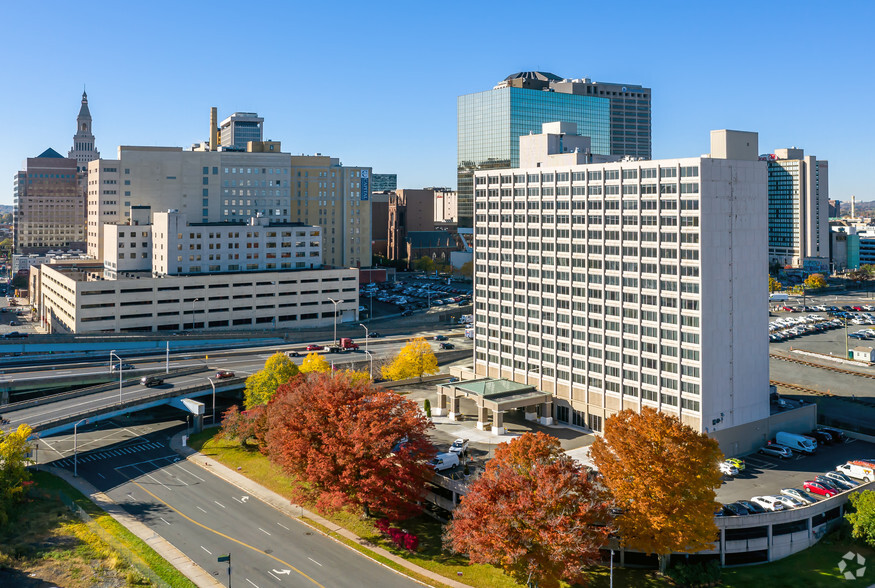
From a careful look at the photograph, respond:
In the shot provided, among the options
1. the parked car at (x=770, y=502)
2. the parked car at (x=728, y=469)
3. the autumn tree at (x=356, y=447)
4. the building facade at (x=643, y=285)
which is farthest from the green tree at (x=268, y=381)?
the parked car at (x=770, y=502)

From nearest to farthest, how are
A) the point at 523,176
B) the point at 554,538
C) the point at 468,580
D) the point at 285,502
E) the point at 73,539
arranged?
the point at 554,538 → the point at 468,580 → the point at 73,539 → the point at 285,502 → the point at 523,176

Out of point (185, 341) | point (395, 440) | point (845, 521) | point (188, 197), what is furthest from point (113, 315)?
point (845, 521)

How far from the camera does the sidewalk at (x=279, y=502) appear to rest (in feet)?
197

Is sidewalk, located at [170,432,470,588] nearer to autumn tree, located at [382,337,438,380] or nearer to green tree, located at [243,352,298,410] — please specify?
green tree, located at [243,352,298,410]

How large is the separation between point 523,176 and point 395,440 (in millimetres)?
42690

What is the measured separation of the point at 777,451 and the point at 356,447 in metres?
44.9

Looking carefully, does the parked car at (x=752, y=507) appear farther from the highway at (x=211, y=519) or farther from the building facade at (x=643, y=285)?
the highway at (x=211, y=519)

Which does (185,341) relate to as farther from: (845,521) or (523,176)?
(845,521)

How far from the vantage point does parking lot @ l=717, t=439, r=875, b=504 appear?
224ft

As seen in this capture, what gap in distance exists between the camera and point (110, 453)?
89.4 meters

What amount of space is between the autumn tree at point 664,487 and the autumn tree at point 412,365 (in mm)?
53894

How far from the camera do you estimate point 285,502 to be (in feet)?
243

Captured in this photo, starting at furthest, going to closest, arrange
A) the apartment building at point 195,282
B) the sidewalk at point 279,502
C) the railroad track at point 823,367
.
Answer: the apartment building at point 195,282
the railroad track at point 823,367
the sidewalk at point 279,502

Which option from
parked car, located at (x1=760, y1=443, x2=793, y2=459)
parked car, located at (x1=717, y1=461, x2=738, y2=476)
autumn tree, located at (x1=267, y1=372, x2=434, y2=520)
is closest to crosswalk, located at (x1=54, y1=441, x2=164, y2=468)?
autumn tree, located at (x1=267, y1=372, x2=434, y2=520)
